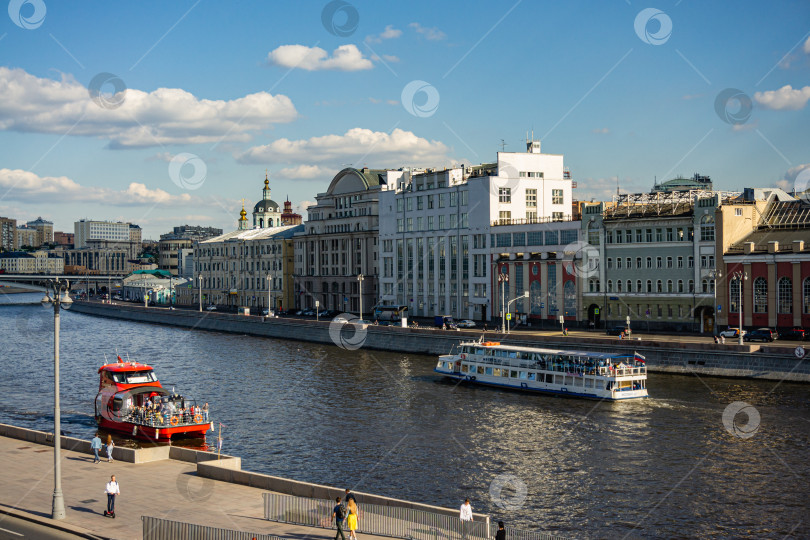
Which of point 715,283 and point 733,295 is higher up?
point 715,283

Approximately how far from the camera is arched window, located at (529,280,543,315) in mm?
105475

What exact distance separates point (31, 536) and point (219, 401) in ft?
Answer: 122

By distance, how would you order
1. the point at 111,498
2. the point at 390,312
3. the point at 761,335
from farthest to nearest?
the point at 390,312 < the point at 761,335 < the point at 111,498

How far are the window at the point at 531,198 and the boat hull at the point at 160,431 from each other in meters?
73.0

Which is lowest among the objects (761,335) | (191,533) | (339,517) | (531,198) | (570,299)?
(191,533)

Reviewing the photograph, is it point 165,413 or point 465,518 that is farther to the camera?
point 165,413

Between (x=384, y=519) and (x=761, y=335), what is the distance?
56175mm

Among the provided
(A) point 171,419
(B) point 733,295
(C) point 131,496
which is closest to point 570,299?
(B) point 733,295

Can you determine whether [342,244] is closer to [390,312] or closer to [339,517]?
[390,312]

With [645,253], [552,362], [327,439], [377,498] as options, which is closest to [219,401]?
[327,439]

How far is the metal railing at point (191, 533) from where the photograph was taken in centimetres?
2630

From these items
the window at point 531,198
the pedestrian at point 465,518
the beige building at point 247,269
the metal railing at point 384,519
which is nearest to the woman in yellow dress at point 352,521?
the metal railing at point 384,519

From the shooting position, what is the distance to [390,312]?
122625 millimetres

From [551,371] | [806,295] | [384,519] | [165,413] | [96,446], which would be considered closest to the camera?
[384,519]
